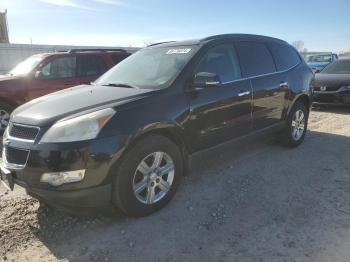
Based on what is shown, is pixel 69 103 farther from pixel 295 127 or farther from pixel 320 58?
pixel 320 58

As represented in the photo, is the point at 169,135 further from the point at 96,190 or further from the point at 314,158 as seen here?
the point at 314,158

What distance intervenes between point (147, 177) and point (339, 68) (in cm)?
899

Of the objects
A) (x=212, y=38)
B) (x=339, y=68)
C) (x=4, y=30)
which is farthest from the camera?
(x=4, y=30)

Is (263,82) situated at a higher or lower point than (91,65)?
lower

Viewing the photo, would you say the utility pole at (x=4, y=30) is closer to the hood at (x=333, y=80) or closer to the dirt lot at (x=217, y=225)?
the hood at (x=333, y=80)

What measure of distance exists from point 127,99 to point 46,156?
95cm

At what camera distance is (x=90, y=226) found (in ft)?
11.4

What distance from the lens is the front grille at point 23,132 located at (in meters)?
3.20

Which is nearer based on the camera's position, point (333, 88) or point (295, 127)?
point (295, 127)

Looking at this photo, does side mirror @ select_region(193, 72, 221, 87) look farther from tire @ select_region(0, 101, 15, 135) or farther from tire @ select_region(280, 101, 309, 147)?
tire @ select_region(0, 101, 15, 135)

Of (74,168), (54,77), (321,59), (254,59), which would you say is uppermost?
(321,59)

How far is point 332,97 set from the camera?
927 centimetres

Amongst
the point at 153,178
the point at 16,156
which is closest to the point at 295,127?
the point at 153,178

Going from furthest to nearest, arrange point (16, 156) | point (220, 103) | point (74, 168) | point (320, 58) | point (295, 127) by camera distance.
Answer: point (320, 58), point (295, 127), point (220, 103), point (16, 156), point (74, 168)
